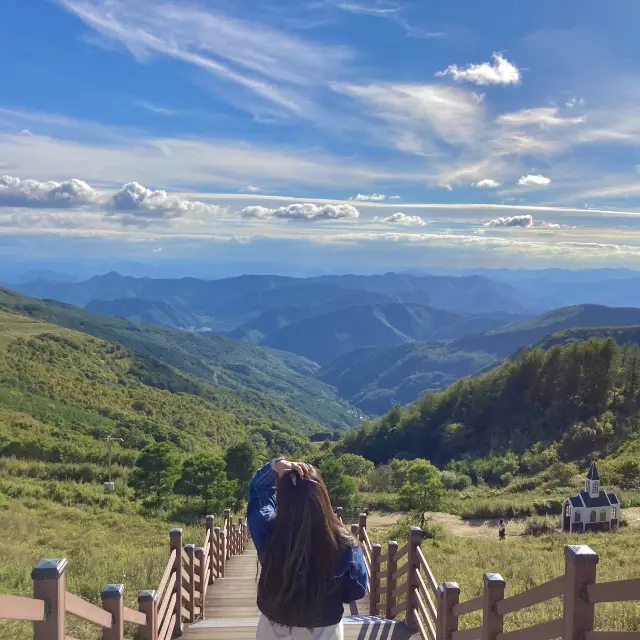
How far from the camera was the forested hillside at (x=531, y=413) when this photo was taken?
150 feet

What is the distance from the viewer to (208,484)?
963 inches

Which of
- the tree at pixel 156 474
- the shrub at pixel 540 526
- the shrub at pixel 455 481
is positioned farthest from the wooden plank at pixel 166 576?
the shrub at pixel 455 481

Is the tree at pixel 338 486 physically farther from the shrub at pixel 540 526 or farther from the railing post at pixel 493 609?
the railing post at pixel 493 609

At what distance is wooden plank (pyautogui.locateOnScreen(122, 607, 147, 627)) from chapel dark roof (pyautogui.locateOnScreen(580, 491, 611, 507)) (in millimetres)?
22116

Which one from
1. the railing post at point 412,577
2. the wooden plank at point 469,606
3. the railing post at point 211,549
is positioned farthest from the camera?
the railing post at point 211,549

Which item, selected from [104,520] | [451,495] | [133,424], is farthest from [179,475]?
[133,424]

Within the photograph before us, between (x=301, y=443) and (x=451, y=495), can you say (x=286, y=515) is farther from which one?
(x=301, y=443)

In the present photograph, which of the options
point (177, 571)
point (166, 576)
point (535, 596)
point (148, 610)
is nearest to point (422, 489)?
point (177, 571)

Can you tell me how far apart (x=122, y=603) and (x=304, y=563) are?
1.60 meters

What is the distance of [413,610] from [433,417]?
6117 cm

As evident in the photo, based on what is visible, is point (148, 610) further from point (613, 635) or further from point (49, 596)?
point (613, 635)

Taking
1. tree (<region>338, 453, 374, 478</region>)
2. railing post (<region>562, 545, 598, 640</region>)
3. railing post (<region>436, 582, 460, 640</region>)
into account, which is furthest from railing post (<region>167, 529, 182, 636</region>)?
tree (<region>338, 453, 374, 478</region>)

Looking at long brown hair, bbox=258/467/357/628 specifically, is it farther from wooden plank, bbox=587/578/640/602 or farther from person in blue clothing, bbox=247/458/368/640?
wooden plank, bbox=587/578/640/602

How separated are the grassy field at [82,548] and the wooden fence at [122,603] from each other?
894mm
